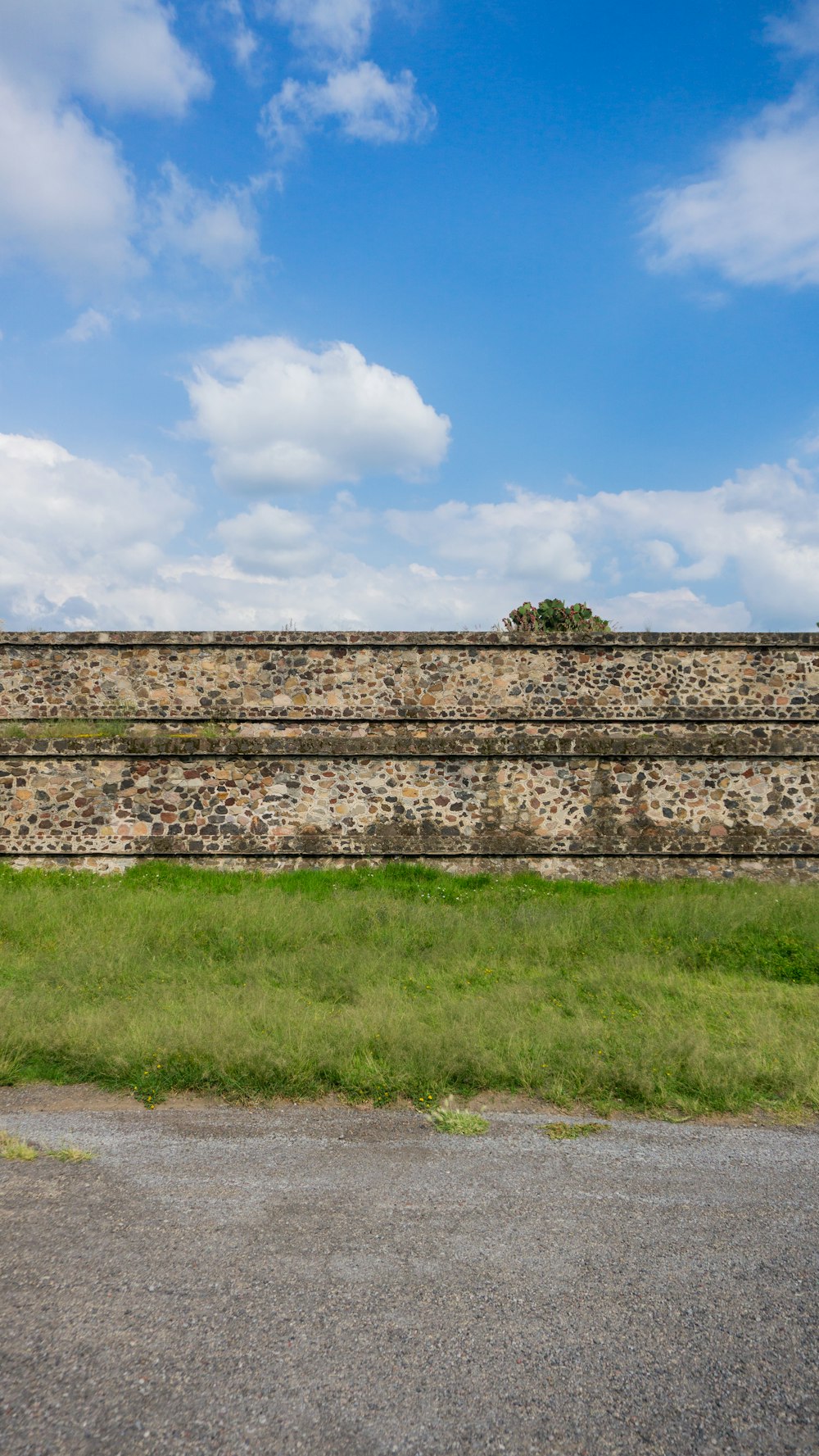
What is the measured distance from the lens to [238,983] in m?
8.06

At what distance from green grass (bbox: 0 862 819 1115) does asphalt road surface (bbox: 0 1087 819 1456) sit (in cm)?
86

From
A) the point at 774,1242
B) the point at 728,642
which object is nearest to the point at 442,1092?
the point at 774,1242

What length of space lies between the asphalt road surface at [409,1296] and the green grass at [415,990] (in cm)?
86

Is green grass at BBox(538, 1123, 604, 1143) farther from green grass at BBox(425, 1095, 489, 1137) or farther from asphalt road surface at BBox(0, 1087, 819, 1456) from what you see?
green grass at BBox(425, 1095, 489, 1137)

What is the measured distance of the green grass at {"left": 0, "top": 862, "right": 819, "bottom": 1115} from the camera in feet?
19.6

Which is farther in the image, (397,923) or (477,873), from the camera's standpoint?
(477,873)

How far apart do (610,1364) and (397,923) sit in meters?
7.14

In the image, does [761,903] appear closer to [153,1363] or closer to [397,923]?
[397,923]

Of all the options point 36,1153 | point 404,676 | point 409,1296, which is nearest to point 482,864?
point 404,676

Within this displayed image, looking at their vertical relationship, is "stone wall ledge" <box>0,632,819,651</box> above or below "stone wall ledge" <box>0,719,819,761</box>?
above

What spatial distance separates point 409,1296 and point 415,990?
178 inches

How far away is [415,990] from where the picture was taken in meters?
7.86

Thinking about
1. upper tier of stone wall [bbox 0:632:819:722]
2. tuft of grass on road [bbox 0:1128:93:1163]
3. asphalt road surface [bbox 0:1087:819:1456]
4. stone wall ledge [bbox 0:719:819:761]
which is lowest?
tuft of grass on road [bbox 0:1128:93:1163]

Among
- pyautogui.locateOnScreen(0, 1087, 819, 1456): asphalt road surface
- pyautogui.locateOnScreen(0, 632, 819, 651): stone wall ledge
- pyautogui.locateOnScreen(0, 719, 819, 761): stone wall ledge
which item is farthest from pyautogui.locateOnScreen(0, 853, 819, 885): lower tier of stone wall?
pyautogui.locateOnScreen(0, 1087, 819, 1456): asphalt road surface
